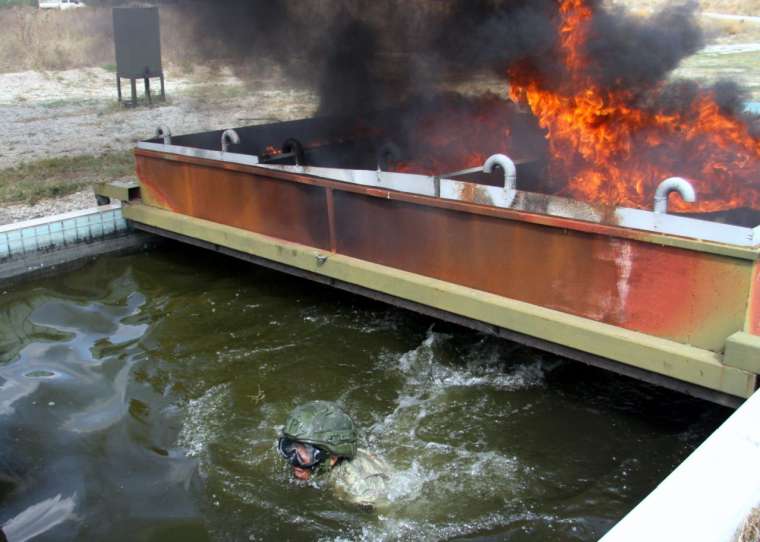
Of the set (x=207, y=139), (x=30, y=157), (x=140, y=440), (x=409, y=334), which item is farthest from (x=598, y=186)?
(x=30, y=157)

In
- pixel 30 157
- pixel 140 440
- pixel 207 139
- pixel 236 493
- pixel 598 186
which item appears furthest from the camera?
pixel 30 157

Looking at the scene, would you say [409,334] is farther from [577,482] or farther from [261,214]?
[577,482]

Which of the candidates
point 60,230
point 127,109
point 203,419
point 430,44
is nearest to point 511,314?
point 203,419

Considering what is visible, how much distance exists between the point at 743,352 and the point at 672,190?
2.72ft

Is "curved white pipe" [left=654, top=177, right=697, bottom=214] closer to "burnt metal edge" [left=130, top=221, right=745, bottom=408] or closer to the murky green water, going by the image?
"burnt metal edge" [left=130, top=221, right=745, bottom=408]

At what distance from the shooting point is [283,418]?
15.2 ft

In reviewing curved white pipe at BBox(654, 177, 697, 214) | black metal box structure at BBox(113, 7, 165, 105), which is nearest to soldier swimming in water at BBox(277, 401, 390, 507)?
curved white pipe at BBox(654, 177, 697, 214)

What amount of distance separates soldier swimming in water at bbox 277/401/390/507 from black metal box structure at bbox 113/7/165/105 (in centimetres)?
1225

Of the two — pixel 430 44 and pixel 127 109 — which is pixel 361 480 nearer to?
pixel 430 44

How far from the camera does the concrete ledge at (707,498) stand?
8.15 ft

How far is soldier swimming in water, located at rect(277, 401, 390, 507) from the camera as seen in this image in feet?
12.5

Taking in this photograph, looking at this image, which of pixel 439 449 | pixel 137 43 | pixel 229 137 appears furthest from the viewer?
pixel 137 43

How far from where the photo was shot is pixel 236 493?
3922 millimetres

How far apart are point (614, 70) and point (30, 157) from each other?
321 inches
